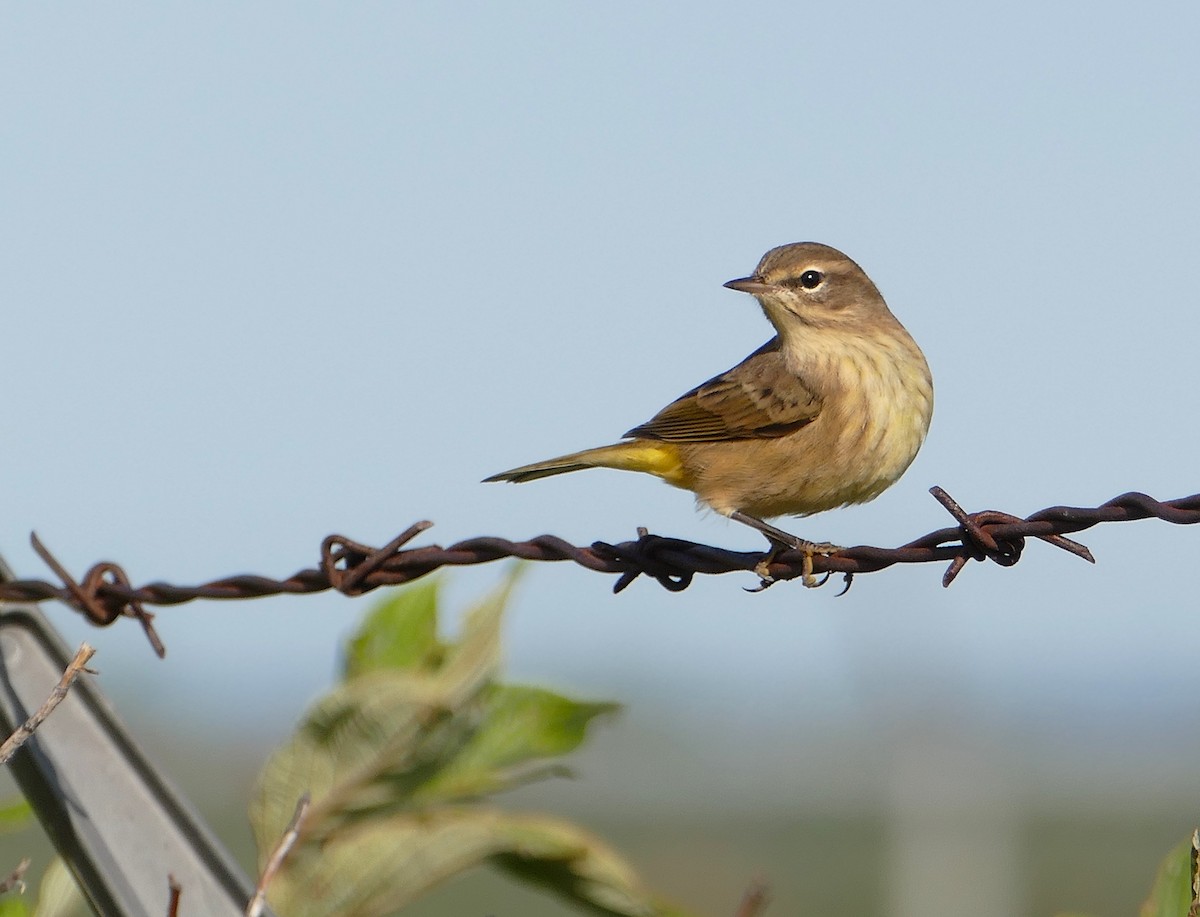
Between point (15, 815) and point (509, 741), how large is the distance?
899 millimetres

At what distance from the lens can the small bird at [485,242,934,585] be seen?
16.0 feet

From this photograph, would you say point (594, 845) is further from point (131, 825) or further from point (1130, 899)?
point (1130, 899)

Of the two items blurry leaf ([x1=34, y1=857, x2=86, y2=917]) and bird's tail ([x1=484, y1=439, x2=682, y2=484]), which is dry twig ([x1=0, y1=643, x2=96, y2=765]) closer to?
blurry leaf ([x1=34, y1=857, x2=86, y2=917])

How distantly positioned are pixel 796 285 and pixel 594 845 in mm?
3608

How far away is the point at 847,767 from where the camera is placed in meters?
20.8

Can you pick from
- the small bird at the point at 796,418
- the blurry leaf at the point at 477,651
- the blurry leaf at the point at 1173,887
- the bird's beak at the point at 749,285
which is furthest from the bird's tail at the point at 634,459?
the blurry leaf at the point at 1173,887

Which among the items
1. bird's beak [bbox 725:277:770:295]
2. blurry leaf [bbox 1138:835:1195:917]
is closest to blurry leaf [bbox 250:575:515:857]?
blurry leaf [bbox 1138:835:1195:917]

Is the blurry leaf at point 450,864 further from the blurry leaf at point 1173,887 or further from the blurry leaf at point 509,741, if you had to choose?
the blurry leaf at point 1173,887

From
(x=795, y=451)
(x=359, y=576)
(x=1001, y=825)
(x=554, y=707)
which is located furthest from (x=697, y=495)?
(x=1001, y=825)

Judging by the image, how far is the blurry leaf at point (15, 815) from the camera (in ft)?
9.37

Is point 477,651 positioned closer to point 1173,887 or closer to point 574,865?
point 574,865

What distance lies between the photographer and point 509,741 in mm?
2812

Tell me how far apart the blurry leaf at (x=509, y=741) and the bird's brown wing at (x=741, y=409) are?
2.46m

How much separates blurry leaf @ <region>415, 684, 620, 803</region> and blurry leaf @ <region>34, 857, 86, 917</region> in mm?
553
